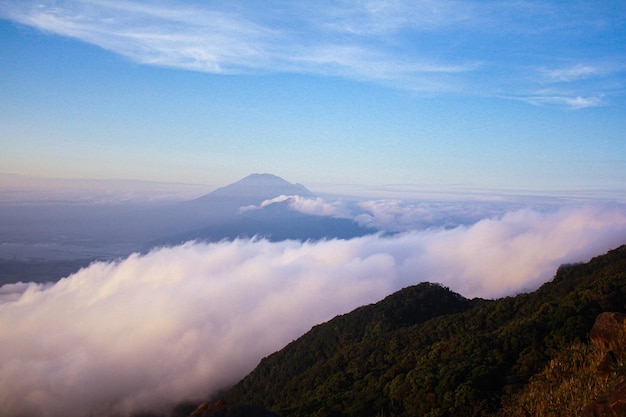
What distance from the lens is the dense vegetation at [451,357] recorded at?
19.6 metres

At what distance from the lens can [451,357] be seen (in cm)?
2656

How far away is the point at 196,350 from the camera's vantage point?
528 feet

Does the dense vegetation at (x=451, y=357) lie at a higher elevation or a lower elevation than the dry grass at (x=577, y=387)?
lower

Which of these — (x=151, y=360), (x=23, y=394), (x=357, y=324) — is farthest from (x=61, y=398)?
(x=357, y=324)

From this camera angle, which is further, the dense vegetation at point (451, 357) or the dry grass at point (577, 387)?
the dense vegetation at point (451, 357)

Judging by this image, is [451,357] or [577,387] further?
[451,357]

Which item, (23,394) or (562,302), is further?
(23,394)

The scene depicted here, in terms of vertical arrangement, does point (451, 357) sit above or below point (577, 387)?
below

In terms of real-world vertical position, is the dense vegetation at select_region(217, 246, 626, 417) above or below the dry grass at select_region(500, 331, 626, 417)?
below

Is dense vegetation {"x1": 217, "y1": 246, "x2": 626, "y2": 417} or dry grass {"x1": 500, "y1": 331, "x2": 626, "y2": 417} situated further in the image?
dense vegetation {"x1": 217, "y1": 246, "x2": 626, "y2": 417}

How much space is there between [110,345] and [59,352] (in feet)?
102

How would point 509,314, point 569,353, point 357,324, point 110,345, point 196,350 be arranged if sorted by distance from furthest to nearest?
point 110,345 → point 196,350 → point 357,324 → point 509,314 → point 569,353

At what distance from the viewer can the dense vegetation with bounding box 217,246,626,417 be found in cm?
1956

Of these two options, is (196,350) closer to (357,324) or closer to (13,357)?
(13,357)
